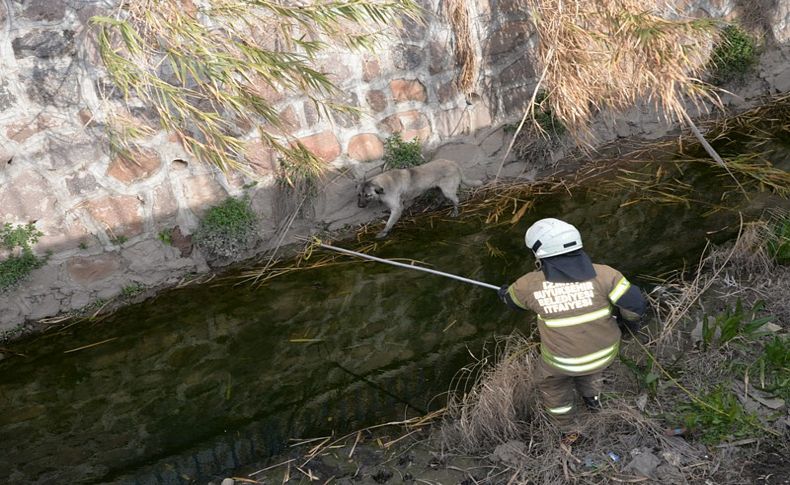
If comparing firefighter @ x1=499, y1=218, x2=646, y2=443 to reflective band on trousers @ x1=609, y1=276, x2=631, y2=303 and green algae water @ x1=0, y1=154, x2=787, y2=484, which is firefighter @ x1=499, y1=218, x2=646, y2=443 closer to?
reflective band on trousers @ x1=609, y1=276, x2=631, y2=303

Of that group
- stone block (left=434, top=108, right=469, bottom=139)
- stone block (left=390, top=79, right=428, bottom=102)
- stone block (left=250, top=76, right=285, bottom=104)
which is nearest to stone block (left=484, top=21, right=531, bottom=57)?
stone block (left=434, top=108, right=469, bottom=139)

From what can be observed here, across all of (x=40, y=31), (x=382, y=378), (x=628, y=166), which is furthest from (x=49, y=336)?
(x=628, y=166)

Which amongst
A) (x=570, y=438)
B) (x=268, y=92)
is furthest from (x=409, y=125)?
(x=570, y=438)

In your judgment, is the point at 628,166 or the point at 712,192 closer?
the point at 712,192

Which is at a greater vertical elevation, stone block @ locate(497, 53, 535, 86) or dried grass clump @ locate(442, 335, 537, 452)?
stone block @ locate(497, 53, 535, 86)

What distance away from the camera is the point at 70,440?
4.50 meters

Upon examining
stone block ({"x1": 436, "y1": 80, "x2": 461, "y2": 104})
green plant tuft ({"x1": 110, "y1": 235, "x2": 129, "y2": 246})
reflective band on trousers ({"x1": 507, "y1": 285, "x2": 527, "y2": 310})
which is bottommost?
reflective band on trousers ({"x1": 507, "y1": 285, "x2": 527, "y2": 310})

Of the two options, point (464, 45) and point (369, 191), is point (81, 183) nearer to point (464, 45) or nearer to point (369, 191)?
point (369, 191)

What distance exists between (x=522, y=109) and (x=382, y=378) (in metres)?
3.60

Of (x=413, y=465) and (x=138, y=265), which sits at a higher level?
(x=138, y=265)

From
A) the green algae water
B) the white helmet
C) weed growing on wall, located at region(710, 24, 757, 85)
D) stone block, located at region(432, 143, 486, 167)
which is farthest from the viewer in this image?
weed growing on wall, located at region(710, 24, 757, 85)

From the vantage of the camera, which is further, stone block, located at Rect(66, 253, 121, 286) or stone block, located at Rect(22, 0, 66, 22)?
stone block, located at Rect(66, 253, 121, 286)

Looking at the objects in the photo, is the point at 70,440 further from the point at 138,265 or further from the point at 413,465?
the point at 413,465

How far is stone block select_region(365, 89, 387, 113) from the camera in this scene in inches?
256
